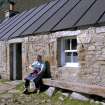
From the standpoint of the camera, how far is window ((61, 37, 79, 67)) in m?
11.1

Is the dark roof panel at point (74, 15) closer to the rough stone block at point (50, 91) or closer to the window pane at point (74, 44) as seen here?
the window pane at point (74, 44)

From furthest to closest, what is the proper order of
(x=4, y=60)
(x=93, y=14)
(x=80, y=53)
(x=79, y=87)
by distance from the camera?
(x=4, y=60) → (x=93, y=14) → (x=80, y=53) → (x=79, y=87)

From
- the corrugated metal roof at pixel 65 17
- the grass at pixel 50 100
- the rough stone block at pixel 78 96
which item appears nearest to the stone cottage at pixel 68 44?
the corrugated metal roof at pixel 65 17

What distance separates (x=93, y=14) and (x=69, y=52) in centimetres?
182

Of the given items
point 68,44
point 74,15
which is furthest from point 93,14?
point 68,44

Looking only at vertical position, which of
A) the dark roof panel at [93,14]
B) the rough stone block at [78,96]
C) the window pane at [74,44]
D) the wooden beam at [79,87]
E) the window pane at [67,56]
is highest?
the dark roof panel at [93,14]

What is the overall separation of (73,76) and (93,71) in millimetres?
1157

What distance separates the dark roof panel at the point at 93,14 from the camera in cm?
1010

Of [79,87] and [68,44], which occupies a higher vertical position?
[68,44]

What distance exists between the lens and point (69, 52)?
1131 cm

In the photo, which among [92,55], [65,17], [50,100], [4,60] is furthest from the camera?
[4,60]

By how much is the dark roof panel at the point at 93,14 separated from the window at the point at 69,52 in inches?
35.8

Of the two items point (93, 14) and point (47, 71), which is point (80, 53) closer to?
point (93, 14)

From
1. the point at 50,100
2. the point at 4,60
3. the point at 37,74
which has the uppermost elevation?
the point at 4,60
